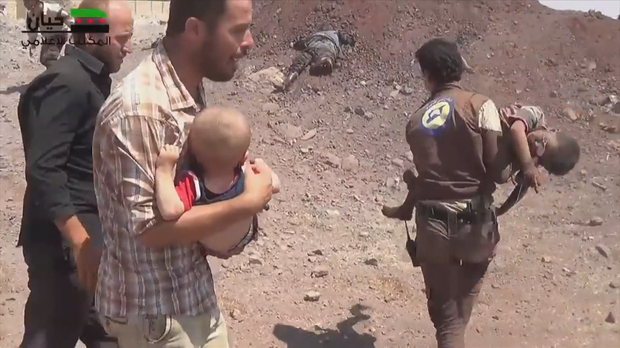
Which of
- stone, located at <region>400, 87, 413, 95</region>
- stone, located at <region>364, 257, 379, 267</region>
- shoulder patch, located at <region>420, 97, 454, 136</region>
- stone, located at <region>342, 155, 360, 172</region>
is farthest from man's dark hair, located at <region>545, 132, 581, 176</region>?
stone, located at <region>400, 87, 413, 95</region>

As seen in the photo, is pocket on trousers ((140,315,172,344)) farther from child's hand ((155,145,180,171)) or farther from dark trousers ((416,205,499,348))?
dark trousers ((416,205,499,348))

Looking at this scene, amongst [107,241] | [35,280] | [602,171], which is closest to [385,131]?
[602,171]

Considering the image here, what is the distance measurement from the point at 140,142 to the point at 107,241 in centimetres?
35

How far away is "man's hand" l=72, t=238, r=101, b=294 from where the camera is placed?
7.15 feet

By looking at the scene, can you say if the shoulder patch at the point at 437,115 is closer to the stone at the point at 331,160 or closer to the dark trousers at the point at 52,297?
the dark trousers at the point at 52,297

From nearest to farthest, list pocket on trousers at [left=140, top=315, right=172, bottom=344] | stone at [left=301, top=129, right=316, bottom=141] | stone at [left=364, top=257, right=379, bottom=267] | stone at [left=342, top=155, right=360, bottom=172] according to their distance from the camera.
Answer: pocket on trousers at [left=140, top=315, right=172, bottom=344] < stone at [left=364, top=257, right=379, bottom=267] < stone at [left=342, top=155, right=360, bottom=172] < stone at [left=301, top=129, right=316, bottom=141]

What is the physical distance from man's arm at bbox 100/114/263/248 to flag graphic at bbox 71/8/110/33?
42.2 inches

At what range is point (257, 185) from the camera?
1.80m

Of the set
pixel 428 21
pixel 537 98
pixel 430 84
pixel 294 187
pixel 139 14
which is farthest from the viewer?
pixel 139 14

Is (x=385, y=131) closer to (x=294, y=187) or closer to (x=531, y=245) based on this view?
(x=294, y=187)

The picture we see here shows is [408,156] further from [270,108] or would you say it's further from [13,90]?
[13,90]

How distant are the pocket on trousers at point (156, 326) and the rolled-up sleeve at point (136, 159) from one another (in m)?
0.27

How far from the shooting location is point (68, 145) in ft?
8.25

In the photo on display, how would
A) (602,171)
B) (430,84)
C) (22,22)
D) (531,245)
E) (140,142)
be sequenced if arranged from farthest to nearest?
(22,22) < (602,171) < (531,245) < (430,84) < (140,142)
